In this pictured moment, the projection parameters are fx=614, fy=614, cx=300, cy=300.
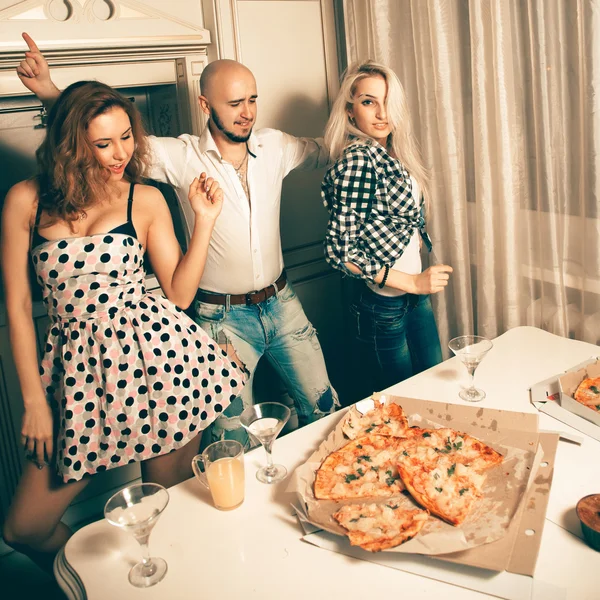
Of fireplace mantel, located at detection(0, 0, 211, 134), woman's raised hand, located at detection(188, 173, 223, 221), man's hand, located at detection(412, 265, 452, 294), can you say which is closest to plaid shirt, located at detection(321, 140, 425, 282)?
man's hand, located at detection(412, 265, 452, 294)

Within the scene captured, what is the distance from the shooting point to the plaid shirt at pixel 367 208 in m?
1.80

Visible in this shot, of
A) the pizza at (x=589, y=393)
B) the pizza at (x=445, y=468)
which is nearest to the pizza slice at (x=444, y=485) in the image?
the pizza at (x=445, y=468)

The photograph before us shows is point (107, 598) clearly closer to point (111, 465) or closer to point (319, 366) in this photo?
point (111, 465)

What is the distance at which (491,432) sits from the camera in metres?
1.33

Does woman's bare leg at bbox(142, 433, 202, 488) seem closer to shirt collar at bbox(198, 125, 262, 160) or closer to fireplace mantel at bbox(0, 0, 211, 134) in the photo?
shirt collar at bbox(198, 125, 262, 160)

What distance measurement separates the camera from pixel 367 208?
1.85 m

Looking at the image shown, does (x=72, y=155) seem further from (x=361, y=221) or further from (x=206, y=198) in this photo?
(x=361, y=221)

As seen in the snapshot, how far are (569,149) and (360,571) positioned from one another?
1378 millimetres

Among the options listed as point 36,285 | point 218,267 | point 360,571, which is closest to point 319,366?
point 218,267

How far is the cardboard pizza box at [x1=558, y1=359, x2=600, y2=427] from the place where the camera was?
4.54 feet

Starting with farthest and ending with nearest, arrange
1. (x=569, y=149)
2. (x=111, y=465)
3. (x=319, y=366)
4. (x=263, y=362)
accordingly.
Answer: (x=263, y=362)
(x=319, y=366)
(x=569, y=149)
(x=111, y=465)

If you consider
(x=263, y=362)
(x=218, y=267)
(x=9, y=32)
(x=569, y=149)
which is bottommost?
(x=263, y=362)

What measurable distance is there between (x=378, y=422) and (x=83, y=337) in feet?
2.43

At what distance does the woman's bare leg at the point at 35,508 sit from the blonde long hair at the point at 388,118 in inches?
48.2
